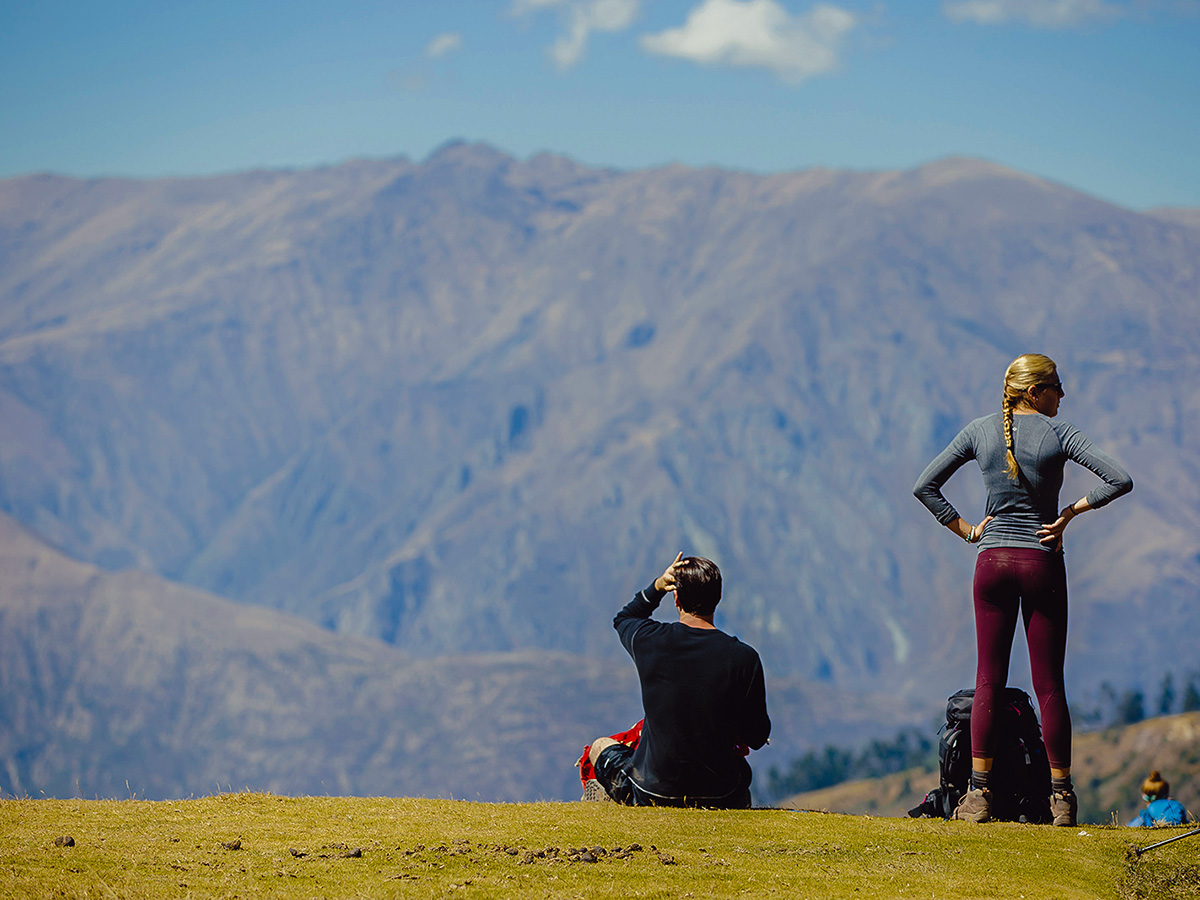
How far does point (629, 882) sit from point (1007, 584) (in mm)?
4487

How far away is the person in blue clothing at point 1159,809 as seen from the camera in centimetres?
1510

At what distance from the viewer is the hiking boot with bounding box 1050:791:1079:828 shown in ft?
42.0

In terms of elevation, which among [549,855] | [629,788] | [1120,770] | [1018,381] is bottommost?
[1120,770]

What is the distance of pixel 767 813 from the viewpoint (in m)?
12.8

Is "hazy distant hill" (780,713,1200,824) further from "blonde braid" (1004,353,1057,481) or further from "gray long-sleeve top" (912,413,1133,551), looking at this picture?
"blonde braid" (1004,353,1057,481)

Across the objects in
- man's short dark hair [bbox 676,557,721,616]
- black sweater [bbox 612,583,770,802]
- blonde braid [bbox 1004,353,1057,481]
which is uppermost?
blonde braid [bbox 1004,353,1057,481]

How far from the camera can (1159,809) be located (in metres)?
15.5

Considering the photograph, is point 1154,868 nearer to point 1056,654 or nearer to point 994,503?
point 1056,654

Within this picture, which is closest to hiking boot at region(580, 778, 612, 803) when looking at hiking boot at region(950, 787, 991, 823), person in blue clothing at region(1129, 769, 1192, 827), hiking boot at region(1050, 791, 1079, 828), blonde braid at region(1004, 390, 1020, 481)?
hiking boot at region(950, 787, 991, 823)

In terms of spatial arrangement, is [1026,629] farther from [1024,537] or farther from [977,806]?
[977,806]

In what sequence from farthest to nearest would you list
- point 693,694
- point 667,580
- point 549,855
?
point 693,694
point 667,580
point 549,855

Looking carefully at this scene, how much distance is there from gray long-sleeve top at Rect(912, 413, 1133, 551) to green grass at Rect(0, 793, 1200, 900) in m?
2.70

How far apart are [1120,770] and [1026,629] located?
160633 mm

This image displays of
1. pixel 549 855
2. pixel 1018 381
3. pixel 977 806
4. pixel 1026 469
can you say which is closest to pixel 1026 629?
pixel 1026 469
